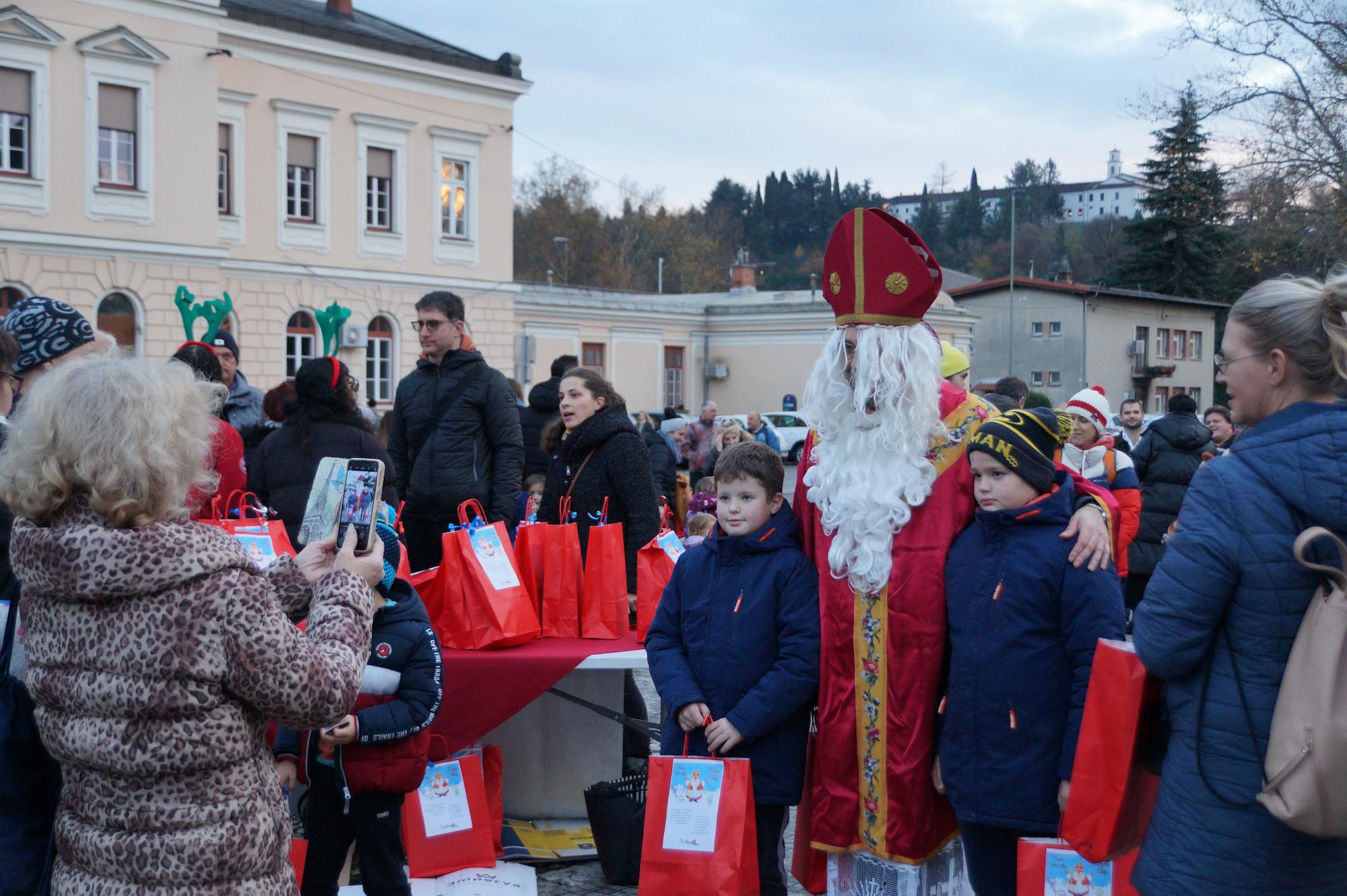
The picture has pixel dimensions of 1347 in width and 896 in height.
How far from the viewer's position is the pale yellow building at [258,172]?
2192cm

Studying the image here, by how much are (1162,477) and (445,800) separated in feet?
19.9

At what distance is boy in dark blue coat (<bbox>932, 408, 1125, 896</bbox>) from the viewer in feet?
9.41

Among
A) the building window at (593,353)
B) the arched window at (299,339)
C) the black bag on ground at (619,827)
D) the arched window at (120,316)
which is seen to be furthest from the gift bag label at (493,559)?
the building window at (593,353)

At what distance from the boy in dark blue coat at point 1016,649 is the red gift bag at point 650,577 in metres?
1.76

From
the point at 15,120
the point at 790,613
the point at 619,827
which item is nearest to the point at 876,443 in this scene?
the point at 790,613

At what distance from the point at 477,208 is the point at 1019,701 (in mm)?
27647

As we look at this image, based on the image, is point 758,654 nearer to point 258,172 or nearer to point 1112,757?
point 1112,757

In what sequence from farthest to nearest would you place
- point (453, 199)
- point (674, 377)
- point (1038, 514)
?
point (674, 377) < point (453, 199) < point (1038, 514)

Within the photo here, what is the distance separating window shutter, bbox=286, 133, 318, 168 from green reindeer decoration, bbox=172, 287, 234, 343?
4443 millimetres

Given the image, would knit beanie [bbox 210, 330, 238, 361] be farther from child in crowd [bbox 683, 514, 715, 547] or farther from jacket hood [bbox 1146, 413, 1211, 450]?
jacket hood [bbox 1146, 413, 1211, 450]

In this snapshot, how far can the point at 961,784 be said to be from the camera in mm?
2969

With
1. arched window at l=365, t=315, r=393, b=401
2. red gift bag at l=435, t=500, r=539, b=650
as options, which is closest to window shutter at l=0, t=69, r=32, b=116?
arched window at l=365, t=315, r=393, b=401

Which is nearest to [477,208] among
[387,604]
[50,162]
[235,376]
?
[50,162]

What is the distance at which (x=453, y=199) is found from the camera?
2895cm
